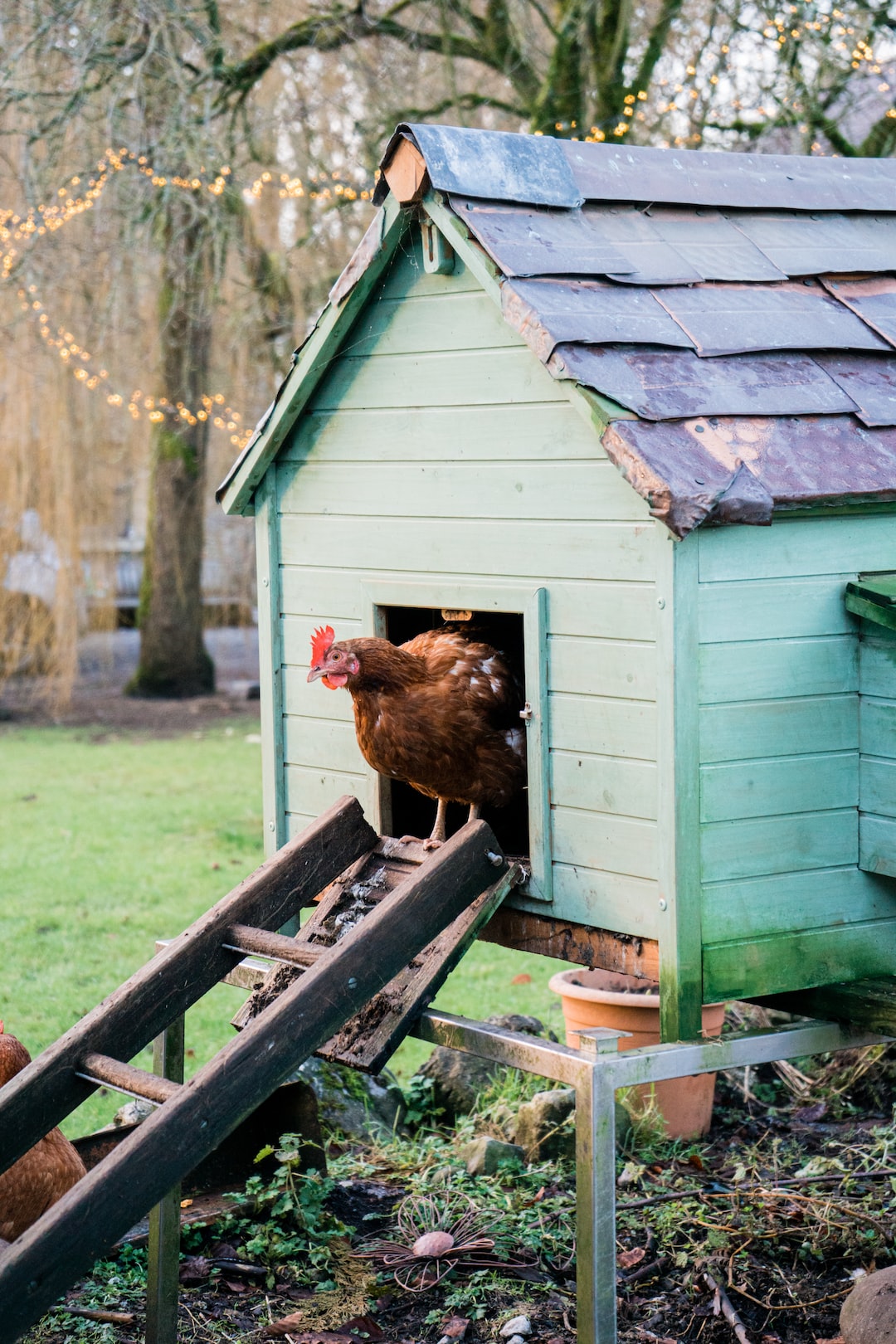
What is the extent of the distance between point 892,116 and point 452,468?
20.8 ft

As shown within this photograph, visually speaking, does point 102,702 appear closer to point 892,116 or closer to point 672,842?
point 892,116

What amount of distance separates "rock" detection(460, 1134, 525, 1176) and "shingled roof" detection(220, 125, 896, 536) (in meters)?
2.66

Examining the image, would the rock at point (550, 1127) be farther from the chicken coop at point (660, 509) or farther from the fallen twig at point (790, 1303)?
the chicken coop at point (660, 509)

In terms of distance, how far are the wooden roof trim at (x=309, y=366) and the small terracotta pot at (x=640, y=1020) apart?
6.66 feet

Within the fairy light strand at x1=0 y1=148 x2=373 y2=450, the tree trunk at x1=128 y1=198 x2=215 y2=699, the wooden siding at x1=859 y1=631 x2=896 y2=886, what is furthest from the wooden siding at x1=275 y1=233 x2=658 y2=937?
the tree trunk at x1=128 y1=198 x2=215 y2=699

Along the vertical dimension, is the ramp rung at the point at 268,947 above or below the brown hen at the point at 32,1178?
above

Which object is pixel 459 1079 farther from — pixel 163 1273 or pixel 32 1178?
pixel 32 1178

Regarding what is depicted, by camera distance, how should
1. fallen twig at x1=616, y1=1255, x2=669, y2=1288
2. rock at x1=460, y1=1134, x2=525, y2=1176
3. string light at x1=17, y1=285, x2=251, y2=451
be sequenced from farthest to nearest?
1. string light at x1=17, y1=285, x2=251, y2=451
2. rock at x1=460, y1=1134, x2=525, y2=1176
3. fallen twig at x1=616, y1=1255, x2=669, y2=1288

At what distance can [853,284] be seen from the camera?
3658 millimetres

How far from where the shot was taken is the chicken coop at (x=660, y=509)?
300 centimetres

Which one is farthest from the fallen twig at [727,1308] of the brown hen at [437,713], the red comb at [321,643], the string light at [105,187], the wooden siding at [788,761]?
the string light at [105,187]

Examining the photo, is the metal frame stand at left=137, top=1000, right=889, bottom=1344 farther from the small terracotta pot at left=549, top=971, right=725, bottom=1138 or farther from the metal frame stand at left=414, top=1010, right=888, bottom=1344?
the small terracotta pot at left=549, top=971, right=725, bottom=1138

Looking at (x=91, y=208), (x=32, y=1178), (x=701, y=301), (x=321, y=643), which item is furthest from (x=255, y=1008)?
(x=91, y=208)

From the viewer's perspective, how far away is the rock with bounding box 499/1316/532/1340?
378cm
